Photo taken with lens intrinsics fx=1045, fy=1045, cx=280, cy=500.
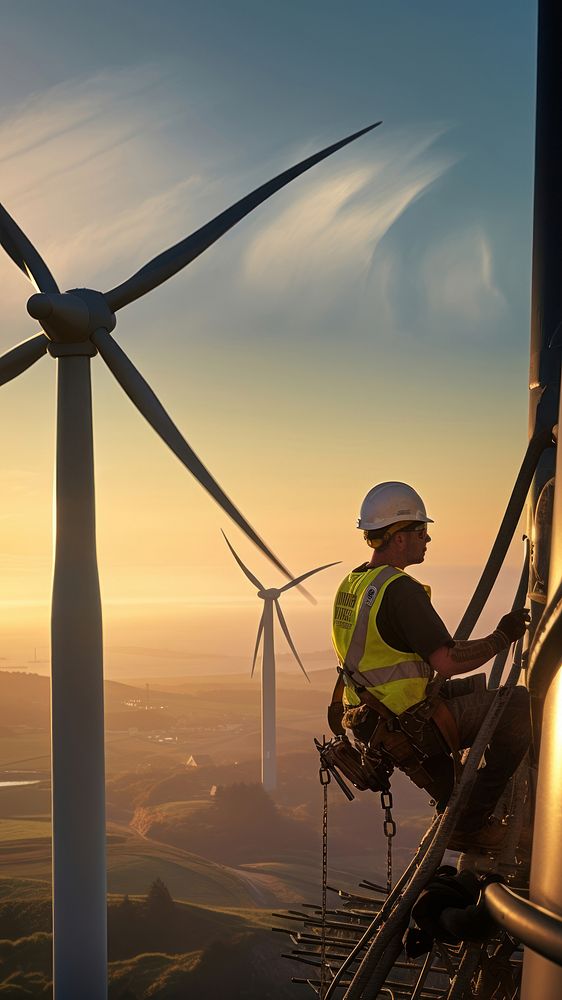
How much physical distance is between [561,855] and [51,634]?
28.7 meters

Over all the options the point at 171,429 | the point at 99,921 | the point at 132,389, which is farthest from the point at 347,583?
the point at 99,921

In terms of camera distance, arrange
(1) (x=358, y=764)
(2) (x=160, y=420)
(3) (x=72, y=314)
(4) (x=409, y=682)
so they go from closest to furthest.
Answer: (4) (x=409, y=682)
(1) (x=358, y=764)
(2) (x=160, y=420)
(3) (x=72, y=314)

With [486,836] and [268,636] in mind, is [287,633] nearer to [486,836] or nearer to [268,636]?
[268,636]

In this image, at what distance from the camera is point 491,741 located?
33.4 ft

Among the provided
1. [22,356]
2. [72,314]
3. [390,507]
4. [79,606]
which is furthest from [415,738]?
[22,356]

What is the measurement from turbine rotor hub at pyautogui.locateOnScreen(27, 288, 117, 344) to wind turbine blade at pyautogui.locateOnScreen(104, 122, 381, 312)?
56cm

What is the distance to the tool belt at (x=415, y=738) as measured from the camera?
9.86 m

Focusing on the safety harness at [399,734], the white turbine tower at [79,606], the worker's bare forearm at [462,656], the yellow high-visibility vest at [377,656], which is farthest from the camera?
the white turbine tower at [79,606]

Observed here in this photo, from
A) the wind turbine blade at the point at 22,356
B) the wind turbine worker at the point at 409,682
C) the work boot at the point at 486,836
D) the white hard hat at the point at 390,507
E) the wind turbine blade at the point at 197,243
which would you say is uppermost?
the wind turbine blade at the point at 197,243

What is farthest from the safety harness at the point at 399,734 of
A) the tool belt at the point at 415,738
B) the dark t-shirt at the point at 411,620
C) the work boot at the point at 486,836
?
the work boot at the point at 486,836

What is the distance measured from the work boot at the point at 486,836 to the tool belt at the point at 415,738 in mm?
349

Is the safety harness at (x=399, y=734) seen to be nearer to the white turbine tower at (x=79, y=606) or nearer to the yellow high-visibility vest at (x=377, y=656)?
the yellow high-visibility vest at (x=377, y=656)

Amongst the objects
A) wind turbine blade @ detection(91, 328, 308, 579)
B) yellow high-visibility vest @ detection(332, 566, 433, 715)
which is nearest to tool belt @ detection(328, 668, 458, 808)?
yellow high-visibility vest @ detection(332, 566, 433, 715)

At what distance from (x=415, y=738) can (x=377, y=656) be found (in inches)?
36.3
